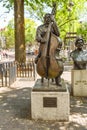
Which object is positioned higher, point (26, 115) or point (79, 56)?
point (79, 56)

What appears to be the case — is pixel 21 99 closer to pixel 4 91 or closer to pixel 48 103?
pixel 4 91

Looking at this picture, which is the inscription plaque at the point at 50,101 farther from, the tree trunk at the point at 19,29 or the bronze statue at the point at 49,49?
the tree trunk at the point at 19,29

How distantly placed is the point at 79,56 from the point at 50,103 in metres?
3.35

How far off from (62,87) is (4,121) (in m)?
1.76

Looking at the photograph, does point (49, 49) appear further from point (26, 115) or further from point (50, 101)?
point (26, 115)

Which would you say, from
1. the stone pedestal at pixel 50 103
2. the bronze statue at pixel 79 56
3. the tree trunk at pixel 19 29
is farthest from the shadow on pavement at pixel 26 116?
the tree trunk at pixel 19 29

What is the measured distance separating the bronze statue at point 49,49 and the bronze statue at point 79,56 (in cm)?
266

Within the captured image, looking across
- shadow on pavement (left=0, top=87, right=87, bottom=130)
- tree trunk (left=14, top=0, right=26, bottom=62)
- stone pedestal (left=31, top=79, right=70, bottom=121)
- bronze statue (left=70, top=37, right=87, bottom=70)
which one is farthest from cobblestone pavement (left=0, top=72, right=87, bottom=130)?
tree trunk (left=14, top=0, right=26, bottom=62)

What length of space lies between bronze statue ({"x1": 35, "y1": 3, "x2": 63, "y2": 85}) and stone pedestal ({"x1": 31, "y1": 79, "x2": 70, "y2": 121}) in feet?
1.68

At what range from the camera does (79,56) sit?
957 centimetres

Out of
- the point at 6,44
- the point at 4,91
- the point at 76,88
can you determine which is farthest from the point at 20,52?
the point at 6,44

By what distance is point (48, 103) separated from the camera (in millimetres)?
6719

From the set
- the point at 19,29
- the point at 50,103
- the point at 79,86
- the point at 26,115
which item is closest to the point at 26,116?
the point at 26,115

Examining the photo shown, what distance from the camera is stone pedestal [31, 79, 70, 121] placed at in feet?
21.9
